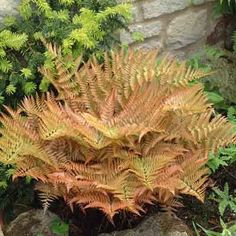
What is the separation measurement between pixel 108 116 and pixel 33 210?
0.83 metres

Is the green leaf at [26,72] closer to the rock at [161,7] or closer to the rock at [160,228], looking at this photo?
the rock at [160,228]

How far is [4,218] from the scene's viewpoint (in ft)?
12.8

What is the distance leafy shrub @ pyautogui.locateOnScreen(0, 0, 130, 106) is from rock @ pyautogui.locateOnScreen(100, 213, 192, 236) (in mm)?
1016

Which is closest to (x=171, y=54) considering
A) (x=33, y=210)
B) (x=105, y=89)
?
(x=105, y=89)

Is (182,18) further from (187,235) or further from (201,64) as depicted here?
(187,235)

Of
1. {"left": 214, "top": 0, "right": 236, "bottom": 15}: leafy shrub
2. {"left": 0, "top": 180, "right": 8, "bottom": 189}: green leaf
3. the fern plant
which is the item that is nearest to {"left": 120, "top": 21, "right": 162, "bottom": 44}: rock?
{"left": 214, "top": 0, "right": 236, "bottom": 15}: leafy shrub

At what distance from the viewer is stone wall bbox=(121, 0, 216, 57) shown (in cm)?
461

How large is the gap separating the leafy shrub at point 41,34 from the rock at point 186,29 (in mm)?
899

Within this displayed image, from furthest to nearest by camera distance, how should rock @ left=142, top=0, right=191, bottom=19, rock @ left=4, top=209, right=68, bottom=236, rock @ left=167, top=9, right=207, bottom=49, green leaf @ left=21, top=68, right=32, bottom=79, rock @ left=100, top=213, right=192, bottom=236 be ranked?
1. rock @ left=167, top=9, right=207, bottom=49
2. rock @ left=142, top=0, right=191, bottom=19
3. green leaf @ left=21, top=68, right=32, bottom=79
4. rock @ left=4, top=209, right=68, bottom=236
5. rock @ left=100, top=213, right=192, bottom=236

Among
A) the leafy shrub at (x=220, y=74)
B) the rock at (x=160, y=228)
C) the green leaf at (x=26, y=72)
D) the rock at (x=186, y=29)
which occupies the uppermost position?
the green leaf at (x=26, y=72)

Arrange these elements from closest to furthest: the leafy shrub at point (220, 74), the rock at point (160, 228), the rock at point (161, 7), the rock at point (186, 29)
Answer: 1. the rock at point (160, 228)
2. the leafy shrub at point (220, 74)
3. the rock at point (161, 7)
4. the rock at point (186, 29)

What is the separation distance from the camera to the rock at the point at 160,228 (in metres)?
3.44

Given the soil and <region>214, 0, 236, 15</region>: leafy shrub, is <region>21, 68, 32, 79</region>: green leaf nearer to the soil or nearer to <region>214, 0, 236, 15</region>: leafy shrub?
the soil

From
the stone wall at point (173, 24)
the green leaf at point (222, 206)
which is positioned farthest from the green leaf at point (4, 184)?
the stone wall at point (173, 24)
